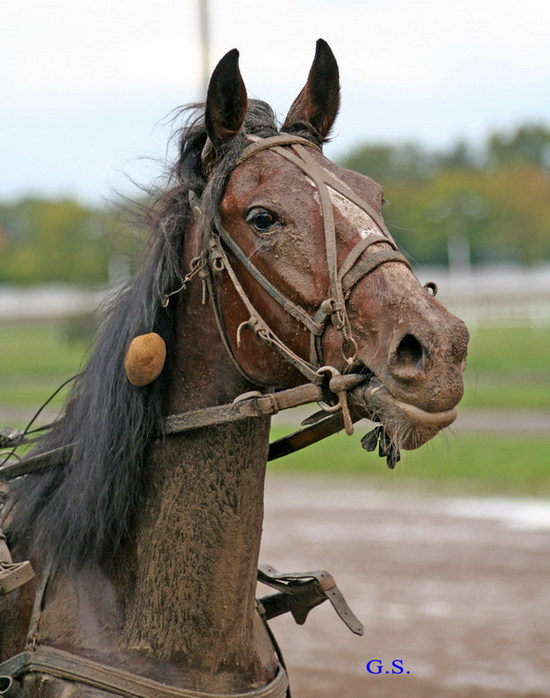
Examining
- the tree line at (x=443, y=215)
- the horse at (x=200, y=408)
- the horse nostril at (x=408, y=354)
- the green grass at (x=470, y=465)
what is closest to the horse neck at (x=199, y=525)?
the horse at (x=200, y=408)

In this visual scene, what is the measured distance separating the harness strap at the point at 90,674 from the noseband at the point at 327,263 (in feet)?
3.08

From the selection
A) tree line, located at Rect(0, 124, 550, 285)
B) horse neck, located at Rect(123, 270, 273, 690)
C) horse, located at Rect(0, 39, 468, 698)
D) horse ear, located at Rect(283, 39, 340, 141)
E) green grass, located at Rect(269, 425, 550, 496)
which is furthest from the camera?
tree line, located at Rect(0, 124, 550, 285)

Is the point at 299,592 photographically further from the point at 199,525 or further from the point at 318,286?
the point at 318,286

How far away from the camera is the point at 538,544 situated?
9.35 m

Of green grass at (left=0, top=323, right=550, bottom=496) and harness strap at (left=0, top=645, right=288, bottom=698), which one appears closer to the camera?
harness strap at (left=0, top=645, right=288, bottom=698)

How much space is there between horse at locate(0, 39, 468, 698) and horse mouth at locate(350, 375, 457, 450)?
0.24 feet

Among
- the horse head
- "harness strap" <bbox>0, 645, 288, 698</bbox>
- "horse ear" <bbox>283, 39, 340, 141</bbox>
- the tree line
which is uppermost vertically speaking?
the tree line

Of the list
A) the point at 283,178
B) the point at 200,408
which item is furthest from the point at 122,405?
the point at 283,178

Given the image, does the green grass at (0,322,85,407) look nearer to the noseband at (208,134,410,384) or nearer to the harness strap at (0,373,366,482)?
the harness strap at (0,373,366,482)

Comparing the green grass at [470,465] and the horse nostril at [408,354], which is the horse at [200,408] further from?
the green grass at [470,465]

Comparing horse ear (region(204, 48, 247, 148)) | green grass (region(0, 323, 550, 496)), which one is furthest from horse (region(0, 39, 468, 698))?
green grass (region(0, 323, 550, 496))

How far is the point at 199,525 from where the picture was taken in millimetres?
3027

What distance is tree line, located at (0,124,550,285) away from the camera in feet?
186

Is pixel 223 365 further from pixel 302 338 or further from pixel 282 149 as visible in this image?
pixel 282 149
